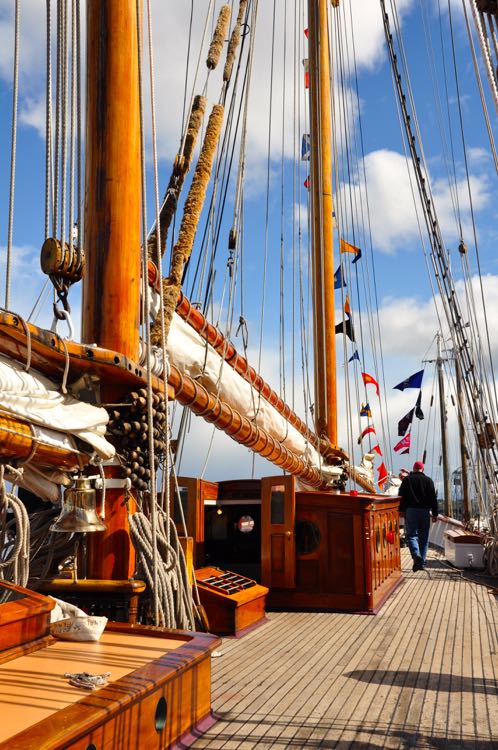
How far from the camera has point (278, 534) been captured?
6914 mm

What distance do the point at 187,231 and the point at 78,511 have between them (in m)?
2.38

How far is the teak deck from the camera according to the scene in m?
3.06

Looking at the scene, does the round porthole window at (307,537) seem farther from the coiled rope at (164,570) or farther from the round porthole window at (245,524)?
the coiled rope at (164,570)

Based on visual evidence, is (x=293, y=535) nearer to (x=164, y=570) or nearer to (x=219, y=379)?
(x=219, y=379)

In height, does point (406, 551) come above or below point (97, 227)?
below

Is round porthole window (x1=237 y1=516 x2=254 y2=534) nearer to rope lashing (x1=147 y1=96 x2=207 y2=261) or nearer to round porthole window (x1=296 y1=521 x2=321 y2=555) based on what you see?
round porthole window (x1=296 y1=521 x2=321 y2=555)

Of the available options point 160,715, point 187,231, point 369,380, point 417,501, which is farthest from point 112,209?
point 369,380

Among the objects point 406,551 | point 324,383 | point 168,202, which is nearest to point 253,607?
point 168,202

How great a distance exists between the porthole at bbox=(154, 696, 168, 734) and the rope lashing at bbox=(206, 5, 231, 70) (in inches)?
195

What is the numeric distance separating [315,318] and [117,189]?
20.6 ft

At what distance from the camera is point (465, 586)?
26.9 ft

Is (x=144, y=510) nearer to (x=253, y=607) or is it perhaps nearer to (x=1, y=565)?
(x=1, y=565)

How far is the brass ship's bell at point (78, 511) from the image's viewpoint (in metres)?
3.14

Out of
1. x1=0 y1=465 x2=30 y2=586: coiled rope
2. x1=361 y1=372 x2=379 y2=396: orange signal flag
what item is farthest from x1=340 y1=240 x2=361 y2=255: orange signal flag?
x1=0 y1=465 x2=30 y2=586: coiled rope
